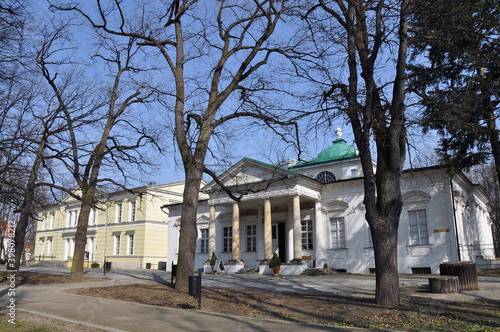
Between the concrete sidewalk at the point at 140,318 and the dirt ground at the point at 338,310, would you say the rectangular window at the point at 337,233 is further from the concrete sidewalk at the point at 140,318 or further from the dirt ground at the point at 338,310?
the concrete sidewalk at the point at 140,318

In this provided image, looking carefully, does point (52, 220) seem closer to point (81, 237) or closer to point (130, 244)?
point (130, 244)

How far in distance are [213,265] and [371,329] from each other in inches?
806

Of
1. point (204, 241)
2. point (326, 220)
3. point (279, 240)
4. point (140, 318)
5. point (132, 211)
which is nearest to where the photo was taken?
point (140, 318)

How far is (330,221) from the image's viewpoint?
25.2 metres

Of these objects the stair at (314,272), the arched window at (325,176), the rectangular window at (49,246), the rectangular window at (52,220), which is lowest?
the stair at (314,272)

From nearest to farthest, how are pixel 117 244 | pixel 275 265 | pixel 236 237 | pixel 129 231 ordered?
pixel 275 265, pixel 236 237, pixel 129 231, pixel 117 244

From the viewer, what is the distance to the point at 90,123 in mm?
20156

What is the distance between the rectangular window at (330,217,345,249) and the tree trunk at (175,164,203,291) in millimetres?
14328

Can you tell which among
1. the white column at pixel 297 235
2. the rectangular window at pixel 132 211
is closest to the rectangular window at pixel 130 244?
the rectangular window at pixel 132 211

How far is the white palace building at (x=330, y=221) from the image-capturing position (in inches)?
835

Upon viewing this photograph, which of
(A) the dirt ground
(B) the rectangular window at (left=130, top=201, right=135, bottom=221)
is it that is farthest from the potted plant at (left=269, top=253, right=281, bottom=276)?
(B) the rectangular window at (left=130, top=201, right=135, bottom=221)

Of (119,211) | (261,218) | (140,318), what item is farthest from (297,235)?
(119,211)

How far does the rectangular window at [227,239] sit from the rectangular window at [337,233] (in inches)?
314

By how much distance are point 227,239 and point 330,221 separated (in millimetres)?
8284
